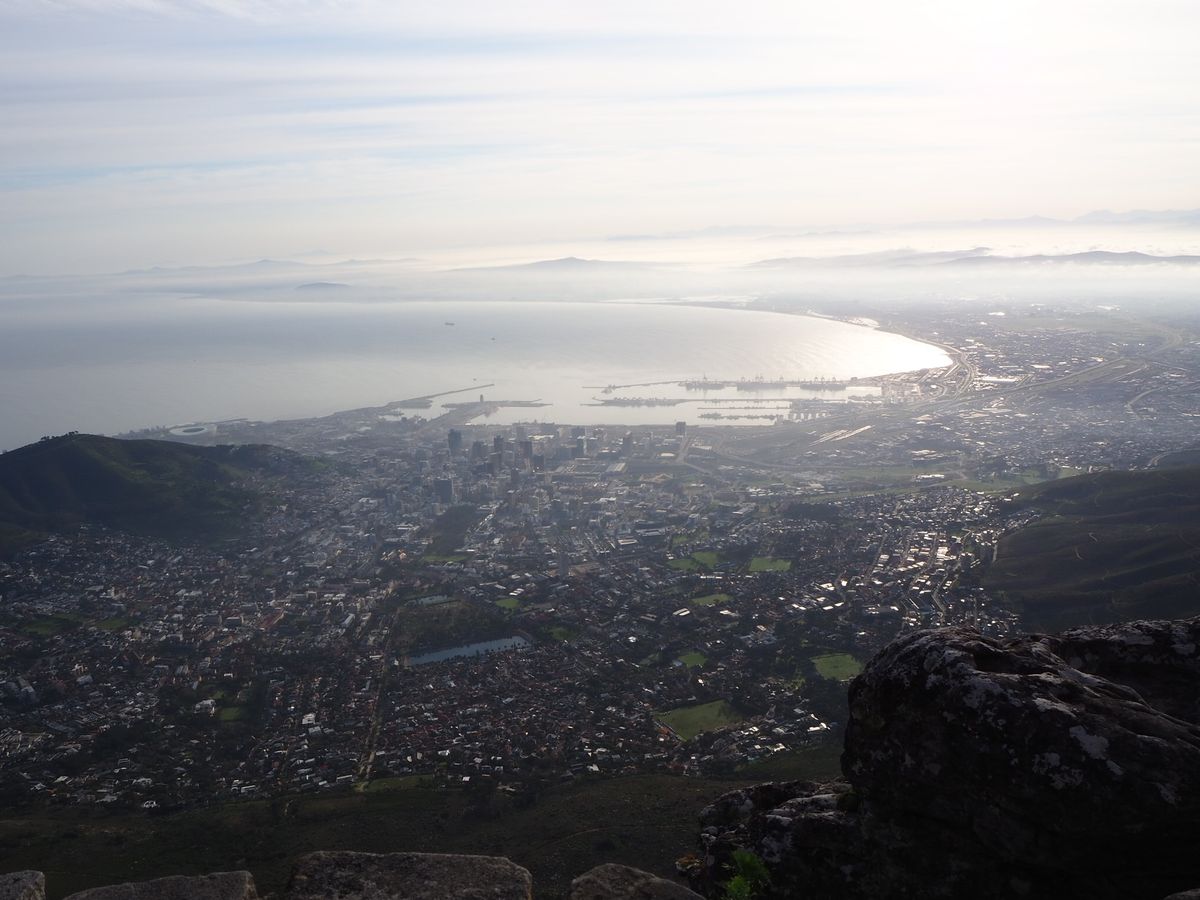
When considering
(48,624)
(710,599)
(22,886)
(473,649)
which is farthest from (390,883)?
(48,624)

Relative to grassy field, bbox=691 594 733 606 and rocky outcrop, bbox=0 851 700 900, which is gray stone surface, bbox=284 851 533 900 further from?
grassy field, bbox=691 594 733 606

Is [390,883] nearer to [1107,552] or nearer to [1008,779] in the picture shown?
[1008,779]

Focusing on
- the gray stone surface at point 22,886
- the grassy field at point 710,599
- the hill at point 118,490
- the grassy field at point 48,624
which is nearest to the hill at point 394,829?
the gray stone surface at point 22,886

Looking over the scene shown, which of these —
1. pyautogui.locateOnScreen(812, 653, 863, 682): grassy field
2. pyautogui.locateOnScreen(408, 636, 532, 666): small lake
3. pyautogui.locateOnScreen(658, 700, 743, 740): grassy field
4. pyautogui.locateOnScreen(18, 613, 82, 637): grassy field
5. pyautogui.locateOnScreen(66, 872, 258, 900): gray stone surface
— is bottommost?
pyautogui.locateOnScreen(658, 700, 743, 740): grassy field

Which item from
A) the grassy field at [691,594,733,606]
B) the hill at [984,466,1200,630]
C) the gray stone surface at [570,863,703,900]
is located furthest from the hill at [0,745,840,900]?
the hill at [984,466,1200,630]

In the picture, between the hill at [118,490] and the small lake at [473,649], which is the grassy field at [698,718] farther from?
the hill at [118,490]

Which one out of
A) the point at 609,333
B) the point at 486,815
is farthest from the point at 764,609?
the point at 609,333

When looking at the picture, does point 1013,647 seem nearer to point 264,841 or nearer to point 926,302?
point 264,841
